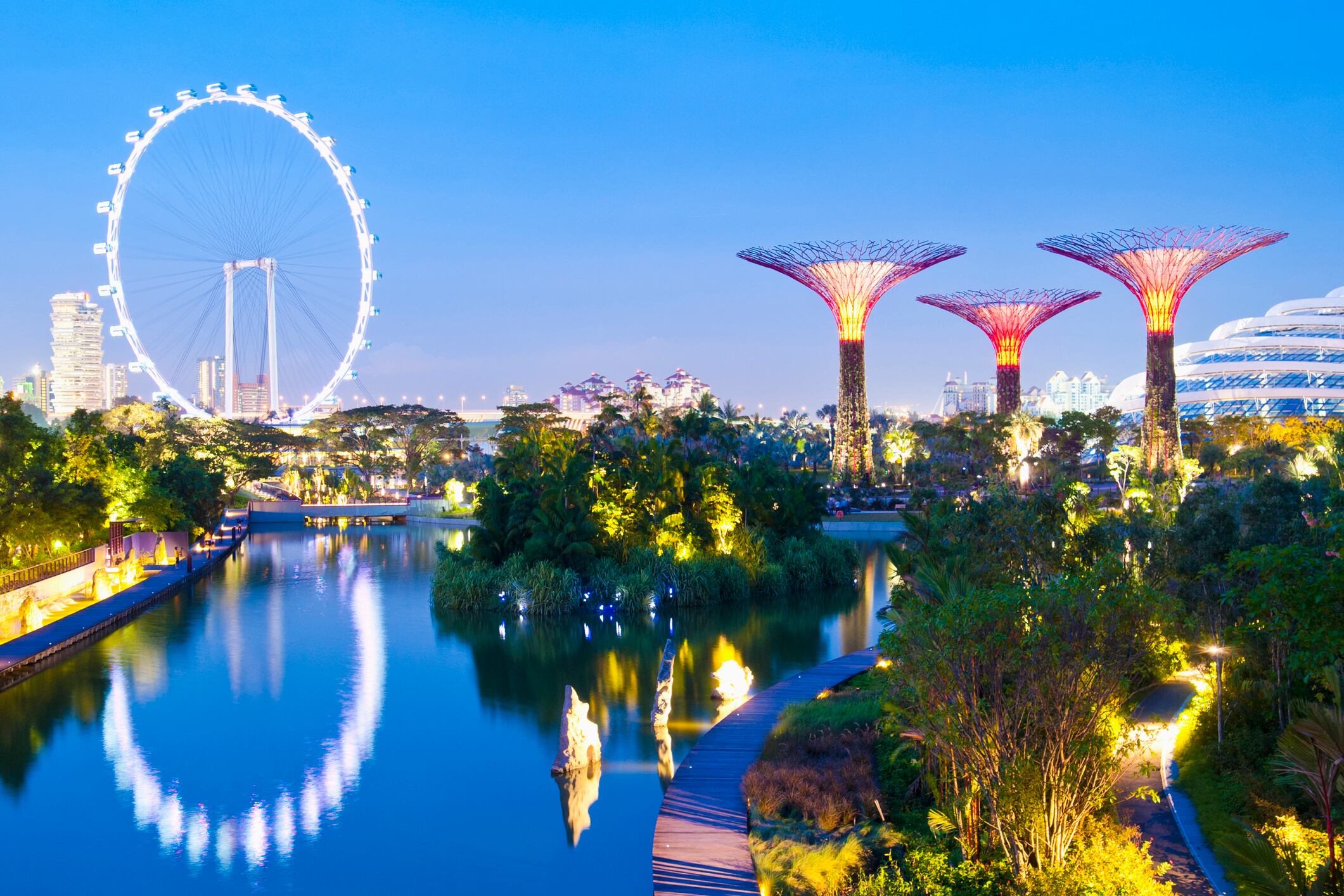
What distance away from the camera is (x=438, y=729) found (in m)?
20.2

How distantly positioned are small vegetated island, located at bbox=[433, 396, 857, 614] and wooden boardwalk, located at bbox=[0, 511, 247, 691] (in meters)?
8.35

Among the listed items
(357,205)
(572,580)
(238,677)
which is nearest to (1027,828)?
(238,677)

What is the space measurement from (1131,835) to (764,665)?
45.4ft

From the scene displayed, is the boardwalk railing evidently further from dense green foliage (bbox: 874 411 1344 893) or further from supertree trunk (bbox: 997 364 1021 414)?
supertree trunk (bbox: 997 364 1021 414)

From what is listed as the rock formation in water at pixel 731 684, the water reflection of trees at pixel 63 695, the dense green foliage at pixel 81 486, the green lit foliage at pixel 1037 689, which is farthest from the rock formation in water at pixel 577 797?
the dense green foliage at pixel 81 486

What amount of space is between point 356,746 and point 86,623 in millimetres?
12358

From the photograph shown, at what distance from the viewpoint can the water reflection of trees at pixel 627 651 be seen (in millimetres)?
22078

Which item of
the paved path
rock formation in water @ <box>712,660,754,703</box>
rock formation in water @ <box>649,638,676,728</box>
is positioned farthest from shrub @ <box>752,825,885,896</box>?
rock formation in water @ <box>712,660,754,703</box>

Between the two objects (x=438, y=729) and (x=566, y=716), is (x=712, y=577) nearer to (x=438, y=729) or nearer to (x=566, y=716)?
(x=438, y=729)

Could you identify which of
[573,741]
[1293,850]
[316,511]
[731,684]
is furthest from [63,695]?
[316,511]

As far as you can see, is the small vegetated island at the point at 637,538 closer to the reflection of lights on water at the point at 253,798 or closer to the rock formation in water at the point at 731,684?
the reflection of lights on water at the point at 253,798

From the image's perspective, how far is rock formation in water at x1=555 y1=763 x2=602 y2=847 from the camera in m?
15.1

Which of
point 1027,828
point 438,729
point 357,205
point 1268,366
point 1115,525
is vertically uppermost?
point 357,205

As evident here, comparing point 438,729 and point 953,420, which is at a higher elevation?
point 953,420
